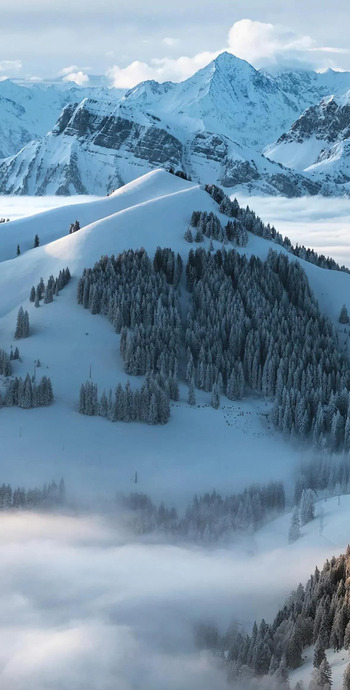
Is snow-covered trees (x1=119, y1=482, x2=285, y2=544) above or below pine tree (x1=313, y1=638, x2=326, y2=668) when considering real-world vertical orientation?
below

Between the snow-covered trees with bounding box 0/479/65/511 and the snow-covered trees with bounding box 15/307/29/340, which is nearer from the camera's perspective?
the snow-covered trees with bounding box 0/479/65/511

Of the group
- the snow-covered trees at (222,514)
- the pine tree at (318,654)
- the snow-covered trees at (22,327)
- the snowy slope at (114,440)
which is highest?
the snow-covered trees at (22,327)

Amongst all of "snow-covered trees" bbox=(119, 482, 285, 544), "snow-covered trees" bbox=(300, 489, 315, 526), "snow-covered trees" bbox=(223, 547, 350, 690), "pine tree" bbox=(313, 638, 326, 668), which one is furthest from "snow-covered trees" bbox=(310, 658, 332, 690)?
"snow-covered trees" bbox=(119, 482, 285, 544)

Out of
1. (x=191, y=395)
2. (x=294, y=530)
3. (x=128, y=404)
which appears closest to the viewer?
(x=294, y=530)

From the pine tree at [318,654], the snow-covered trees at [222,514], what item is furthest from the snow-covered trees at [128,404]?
the pine tree at [318,654]

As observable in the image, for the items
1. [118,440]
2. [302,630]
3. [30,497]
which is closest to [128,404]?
[118,440]

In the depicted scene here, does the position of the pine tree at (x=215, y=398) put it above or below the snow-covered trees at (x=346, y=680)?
above

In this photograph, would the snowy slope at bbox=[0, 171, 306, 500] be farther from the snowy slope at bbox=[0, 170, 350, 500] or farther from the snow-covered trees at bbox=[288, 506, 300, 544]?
the snow-covered trees at bbox=[288, 506, 300, 544]

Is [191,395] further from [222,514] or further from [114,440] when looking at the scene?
[222,514]

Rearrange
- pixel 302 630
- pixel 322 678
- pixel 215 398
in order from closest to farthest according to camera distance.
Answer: pixel 322 678 → pixel 302 630 → pixel 215 398

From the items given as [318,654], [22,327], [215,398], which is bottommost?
[318,654]

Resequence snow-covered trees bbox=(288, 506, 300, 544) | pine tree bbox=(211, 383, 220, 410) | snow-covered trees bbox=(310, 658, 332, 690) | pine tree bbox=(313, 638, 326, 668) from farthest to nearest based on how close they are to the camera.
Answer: pine tree bbox=(211, 383, 220, 410) < snow-covered trees bbox=(288, 506, 300, 544) < pine tree bbox=(313, 638, 326, 668) < snow-covered trees bbox=(310, 658, 332, 690)

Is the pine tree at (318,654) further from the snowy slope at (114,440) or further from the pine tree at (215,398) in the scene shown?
the pine tree at (215,398)
